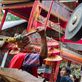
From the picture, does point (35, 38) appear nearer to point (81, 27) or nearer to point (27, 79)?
point (81, 27)

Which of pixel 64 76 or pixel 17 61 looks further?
pixel 64 76

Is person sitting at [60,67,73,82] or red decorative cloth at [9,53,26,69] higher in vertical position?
red decorative cloth at [9,53,26,69]

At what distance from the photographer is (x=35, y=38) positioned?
8.19 metres

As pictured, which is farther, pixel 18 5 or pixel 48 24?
pixel 18 5

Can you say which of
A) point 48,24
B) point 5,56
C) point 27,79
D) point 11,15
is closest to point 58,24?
point 48,24

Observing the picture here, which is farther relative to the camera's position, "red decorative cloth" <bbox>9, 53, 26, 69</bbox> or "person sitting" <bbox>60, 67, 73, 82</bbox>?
"person sitting" <bbox>60, 67, 73, 82</bbox>

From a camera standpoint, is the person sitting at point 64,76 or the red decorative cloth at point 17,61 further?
the person sitting at point 64,76

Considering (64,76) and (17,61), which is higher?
(17,61)

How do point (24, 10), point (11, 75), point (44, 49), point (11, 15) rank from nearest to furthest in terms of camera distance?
point (11, 75) < point (44, 49) < point (24, 10) < point (11, 15)

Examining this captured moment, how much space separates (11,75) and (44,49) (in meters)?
0.78

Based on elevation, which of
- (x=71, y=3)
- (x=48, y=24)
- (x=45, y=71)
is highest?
(x=71, y=3)

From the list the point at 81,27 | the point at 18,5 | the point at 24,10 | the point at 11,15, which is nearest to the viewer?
the point at 81,27

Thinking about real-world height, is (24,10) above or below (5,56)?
above

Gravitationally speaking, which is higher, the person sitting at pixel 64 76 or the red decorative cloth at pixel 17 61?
the red decorative cloth at pixel 17 61
